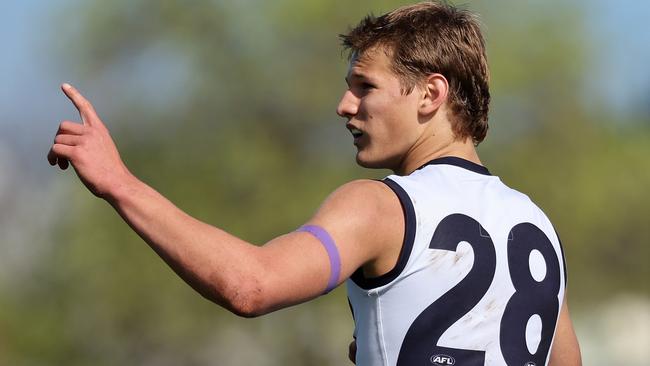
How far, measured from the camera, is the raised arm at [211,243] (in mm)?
3465

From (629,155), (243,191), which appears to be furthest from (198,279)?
(629,155)

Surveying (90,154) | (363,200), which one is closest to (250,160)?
(363,200)

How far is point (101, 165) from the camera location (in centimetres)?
355

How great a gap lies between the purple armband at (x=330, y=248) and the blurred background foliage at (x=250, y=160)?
18.2m

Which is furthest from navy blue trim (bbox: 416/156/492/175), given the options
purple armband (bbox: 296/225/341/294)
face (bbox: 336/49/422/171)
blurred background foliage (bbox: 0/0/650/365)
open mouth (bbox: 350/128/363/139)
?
blurred background foliage (bbox: 0/0/650/365)

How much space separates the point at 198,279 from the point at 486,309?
3.89ft

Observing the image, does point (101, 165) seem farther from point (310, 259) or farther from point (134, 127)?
point (134, 127)

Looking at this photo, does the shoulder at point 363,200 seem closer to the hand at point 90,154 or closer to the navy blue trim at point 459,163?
the navy blue trim at point 459,163

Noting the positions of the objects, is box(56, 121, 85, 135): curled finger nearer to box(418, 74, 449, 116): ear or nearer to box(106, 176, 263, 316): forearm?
box(106, 176, 263, 316): forearm

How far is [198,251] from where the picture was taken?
346cm

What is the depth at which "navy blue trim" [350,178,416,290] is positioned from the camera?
156 inches

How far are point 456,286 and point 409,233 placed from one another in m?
0.29

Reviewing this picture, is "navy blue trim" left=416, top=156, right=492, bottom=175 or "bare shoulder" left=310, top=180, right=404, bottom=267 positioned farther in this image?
"navy blue trim" left=416, top=156, right=492, bottom=175

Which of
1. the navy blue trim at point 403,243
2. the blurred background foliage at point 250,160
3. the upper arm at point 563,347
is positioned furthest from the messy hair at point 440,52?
the blurred background foliage at point 250,160
